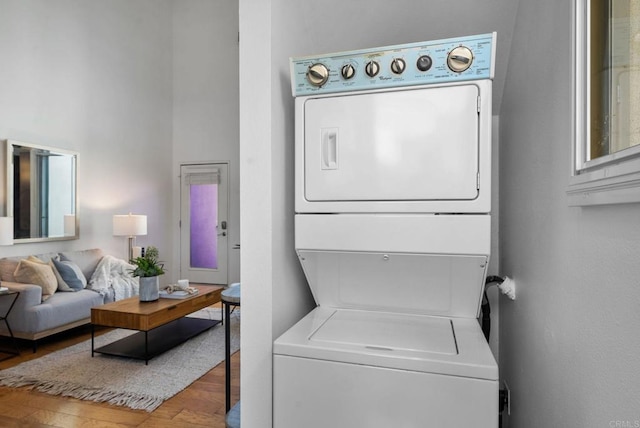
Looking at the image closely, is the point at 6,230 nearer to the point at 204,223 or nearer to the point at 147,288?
the point at 147,288

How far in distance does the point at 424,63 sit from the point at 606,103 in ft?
1.90

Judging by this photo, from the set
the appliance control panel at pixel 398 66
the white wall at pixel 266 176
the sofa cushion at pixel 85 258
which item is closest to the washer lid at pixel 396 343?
the white wall at pixel 266 176

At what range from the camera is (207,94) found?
239 inches

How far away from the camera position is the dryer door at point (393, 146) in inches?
42.9

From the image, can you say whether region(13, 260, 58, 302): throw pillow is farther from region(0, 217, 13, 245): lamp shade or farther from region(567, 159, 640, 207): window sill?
region(567, 159, 640, 207): window sill

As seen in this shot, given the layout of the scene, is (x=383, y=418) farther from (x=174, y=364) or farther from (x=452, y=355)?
(x=174, y=364)

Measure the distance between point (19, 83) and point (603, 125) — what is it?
16.3 feet

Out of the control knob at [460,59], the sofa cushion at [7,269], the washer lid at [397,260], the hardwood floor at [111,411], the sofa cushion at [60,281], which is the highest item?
the control knob at [460,59]

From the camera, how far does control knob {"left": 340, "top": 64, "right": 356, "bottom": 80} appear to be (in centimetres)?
119

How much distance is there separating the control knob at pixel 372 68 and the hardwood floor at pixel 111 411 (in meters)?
2.12

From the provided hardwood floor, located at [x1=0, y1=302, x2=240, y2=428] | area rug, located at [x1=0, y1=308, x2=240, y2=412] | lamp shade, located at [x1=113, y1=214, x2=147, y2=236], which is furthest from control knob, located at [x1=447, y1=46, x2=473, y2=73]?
lamp shade, located at [x1=113, y1=214, x2=147, y2=236]

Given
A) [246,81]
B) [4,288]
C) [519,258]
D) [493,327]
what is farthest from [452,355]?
[4,288]

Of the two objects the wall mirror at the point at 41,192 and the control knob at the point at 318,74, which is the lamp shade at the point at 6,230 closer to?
the wall mirror at the point at 41,192

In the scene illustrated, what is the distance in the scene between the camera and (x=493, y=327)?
176 centimetres
